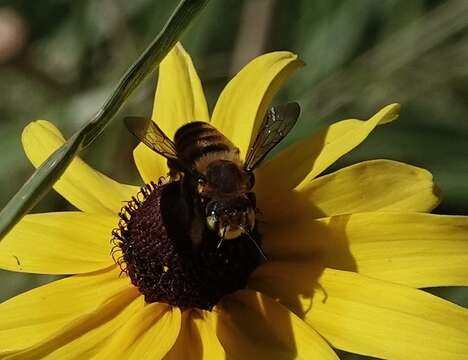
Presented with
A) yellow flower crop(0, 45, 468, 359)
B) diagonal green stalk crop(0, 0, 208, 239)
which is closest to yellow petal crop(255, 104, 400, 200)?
yellow flower crop(0, 45, 468, 359)

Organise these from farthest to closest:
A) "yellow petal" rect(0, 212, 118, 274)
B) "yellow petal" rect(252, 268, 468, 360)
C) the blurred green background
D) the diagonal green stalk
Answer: the blurred green background → "yellow petal" rect(0, 212, 118, 274) → "yellow petal" rect(252, 268, 468, 360) → the diagonal green stalk

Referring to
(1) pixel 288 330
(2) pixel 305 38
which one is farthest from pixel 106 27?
(1) pixel 288 330

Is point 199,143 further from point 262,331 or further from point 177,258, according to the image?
point 262,331

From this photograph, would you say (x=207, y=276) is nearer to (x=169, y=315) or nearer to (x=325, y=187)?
(x=169, y=315)

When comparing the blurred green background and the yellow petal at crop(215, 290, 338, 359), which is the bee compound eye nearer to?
the yellow petal at crop(215, 290, 338, 359)

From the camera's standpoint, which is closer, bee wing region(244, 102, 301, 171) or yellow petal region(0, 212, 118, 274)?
bee wing region(244, 102, 301, 171)

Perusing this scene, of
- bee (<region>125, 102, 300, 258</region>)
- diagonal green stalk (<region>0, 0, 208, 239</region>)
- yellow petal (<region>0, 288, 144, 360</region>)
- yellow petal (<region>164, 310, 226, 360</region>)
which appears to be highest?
diagonal green stalk (<region>0, 0, 208, 239</region>)

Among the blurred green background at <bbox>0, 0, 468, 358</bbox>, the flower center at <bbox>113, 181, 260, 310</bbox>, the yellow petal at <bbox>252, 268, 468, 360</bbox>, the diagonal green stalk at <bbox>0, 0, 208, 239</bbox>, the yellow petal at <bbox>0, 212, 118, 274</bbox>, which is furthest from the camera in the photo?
the blurred green background at <bbox>0, 0, 468, 358</bbox>

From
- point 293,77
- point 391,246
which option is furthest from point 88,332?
point 293,77

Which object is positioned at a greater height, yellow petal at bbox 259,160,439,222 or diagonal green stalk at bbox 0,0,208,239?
diagonal green stalk at bbox 0,0,208,239
